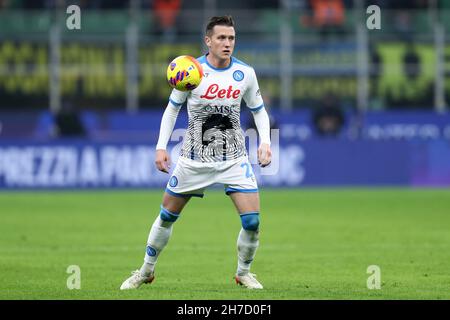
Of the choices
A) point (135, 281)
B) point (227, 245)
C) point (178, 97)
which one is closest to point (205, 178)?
point (178, 97)

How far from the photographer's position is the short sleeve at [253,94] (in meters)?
10.4

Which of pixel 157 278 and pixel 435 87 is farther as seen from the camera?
pixel 435 87

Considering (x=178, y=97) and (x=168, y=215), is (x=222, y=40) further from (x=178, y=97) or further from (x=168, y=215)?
(x=168, y=215)

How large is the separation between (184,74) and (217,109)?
547 mm

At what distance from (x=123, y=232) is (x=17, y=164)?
30.3ft

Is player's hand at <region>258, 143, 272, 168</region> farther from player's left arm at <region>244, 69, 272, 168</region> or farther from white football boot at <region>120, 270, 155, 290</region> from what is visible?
white football boot at <region>120, 270, 155, 290</region>

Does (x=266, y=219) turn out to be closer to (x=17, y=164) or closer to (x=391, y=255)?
(x=391, y=255)

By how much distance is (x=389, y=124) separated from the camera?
32.7 meters

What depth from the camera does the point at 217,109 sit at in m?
10.4

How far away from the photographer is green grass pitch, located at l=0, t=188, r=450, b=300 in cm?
1059

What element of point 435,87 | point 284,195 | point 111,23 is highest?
point 111,23

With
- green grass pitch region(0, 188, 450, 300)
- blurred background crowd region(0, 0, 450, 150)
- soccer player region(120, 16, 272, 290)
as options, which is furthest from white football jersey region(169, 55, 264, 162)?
blurred background crowd region(0, 0, 450, 150)

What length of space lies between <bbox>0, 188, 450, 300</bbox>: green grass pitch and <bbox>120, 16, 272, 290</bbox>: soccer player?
0.58 m
